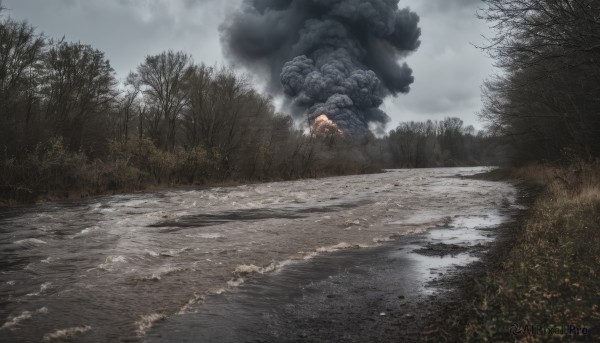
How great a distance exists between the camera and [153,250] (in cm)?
1054

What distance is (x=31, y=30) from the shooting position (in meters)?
25.6

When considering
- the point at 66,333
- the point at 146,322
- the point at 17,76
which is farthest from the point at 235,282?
the point at 17,76

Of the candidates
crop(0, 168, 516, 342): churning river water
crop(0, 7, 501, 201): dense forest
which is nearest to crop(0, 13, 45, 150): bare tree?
crop(0, 7, 501, 201): dense forest

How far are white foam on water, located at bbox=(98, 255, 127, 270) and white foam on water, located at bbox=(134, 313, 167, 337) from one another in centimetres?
315

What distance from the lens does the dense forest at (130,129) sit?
23516 mm

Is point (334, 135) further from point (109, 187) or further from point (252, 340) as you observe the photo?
point (252, 340)

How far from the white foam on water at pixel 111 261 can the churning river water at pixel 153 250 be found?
0.07 ft

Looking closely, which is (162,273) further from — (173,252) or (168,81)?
(168,81)

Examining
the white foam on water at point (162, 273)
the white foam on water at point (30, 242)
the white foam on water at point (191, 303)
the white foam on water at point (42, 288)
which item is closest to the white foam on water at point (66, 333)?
the white foam on water at point (191, 303)

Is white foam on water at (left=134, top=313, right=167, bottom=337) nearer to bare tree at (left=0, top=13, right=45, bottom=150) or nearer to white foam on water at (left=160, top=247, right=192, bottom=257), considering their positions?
white foam on water at (left=160, top=247, right=192, bottom=257)

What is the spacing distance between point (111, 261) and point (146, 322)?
3943mm

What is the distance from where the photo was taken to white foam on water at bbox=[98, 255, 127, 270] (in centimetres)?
889

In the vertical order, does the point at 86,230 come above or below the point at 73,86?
below

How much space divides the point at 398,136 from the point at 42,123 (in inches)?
4464
